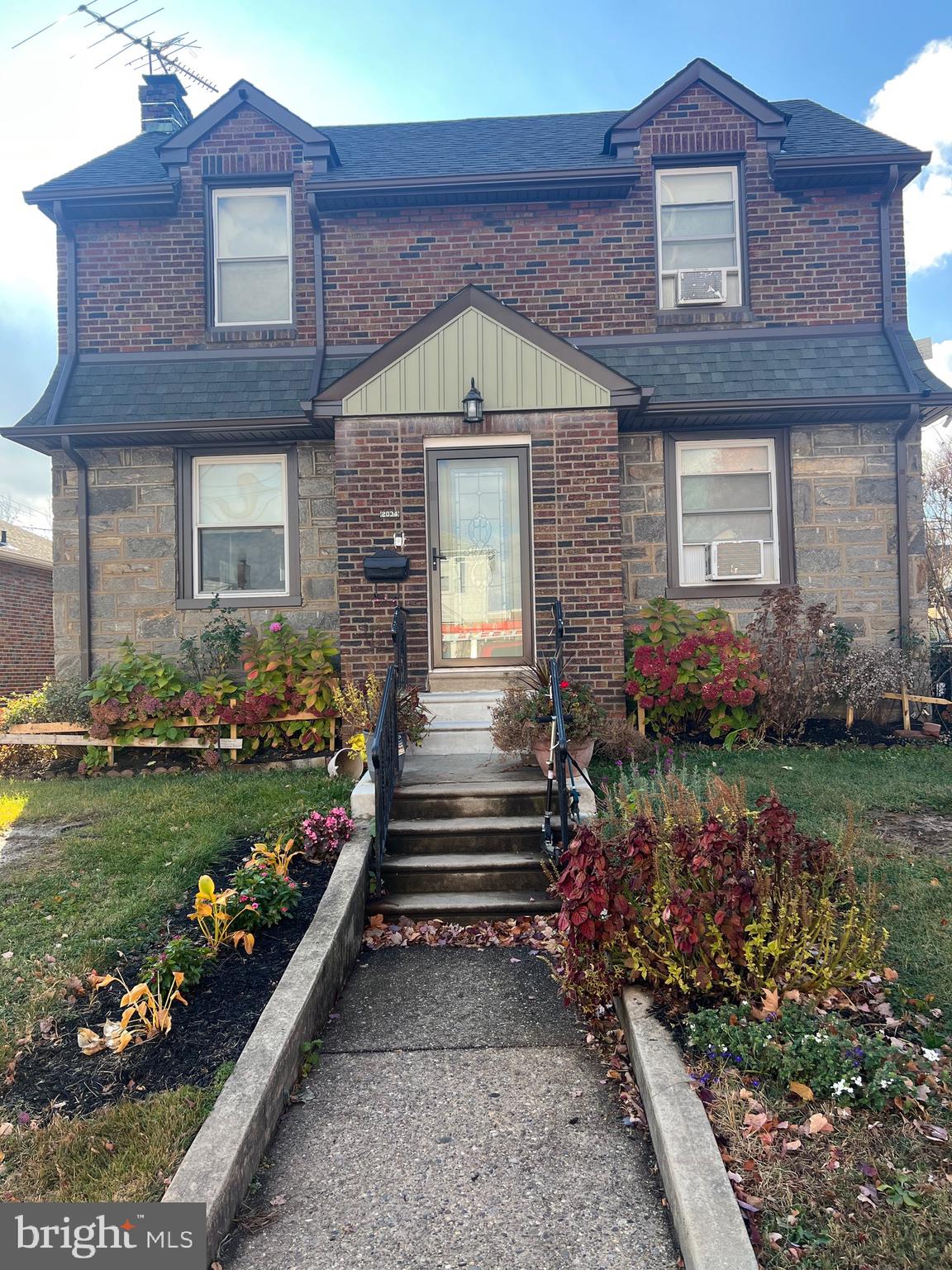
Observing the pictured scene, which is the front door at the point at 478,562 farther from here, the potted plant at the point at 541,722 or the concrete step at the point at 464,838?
the concrete step at the point at 464,838

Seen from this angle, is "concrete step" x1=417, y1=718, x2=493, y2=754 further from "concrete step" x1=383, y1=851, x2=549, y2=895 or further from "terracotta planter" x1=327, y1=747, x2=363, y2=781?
"concrete step" x1=383, y1=851, x2=549, y2=895

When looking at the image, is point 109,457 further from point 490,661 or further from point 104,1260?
point 104,1260

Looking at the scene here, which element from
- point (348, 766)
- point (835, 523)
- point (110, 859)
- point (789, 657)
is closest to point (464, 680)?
point (348, 766)

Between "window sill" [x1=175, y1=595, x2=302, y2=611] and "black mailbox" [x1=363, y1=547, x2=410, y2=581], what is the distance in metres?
1.49

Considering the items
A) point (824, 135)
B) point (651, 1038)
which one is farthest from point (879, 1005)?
point (824, 135)

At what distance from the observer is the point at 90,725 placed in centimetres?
791

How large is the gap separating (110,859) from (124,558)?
4.58 meters

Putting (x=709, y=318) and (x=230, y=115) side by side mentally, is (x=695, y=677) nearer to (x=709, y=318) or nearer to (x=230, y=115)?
(x=709, y=318)

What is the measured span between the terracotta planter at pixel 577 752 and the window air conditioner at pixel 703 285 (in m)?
5.66

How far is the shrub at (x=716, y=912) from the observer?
326 cm

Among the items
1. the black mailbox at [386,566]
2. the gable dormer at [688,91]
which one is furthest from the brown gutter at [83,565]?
the gable dormer at [688,91]

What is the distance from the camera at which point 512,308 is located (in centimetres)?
805

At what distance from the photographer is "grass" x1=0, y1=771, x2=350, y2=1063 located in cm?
389

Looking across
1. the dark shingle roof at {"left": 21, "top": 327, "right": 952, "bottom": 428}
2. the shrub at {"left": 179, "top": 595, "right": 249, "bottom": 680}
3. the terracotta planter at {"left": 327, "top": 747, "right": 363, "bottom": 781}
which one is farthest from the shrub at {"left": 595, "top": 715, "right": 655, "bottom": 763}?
the shrub at {"left": 179, "top": 595, "right": 249, "bottom": 680}
